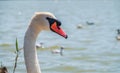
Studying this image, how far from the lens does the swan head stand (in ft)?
16.8

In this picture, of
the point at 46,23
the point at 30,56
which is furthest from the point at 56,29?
the point at 30,56

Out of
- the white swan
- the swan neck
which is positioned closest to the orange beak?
the white swan

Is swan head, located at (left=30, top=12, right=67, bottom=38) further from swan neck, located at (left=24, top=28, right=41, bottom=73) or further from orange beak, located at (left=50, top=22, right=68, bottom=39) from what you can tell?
swan neck, located at (left=24, top=28, right=41, bottom=73)

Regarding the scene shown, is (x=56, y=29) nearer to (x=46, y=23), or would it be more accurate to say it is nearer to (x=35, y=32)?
(x=46, y=23)

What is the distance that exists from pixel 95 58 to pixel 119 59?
3.68 feet

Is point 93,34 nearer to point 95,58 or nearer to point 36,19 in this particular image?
point 95,58

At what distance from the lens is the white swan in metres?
4.97

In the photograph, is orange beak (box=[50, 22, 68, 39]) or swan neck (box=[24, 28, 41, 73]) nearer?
swan neck (box=[24, 28, 41, 73])

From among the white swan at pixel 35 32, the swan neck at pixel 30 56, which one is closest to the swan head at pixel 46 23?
the white swan at pixel 35 32

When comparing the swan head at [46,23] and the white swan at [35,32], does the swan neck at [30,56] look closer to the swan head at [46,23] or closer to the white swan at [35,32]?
the white swan at [35,32]

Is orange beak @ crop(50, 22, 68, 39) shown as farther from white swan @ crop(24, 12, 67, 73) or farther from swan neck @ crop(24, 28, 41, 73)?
swan neck @ crop(24, 28, 41, 73)

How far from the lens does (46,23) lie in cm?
515

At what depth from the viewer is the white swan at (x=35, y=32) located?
497cm

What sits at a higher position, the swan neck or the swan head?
the swan head
